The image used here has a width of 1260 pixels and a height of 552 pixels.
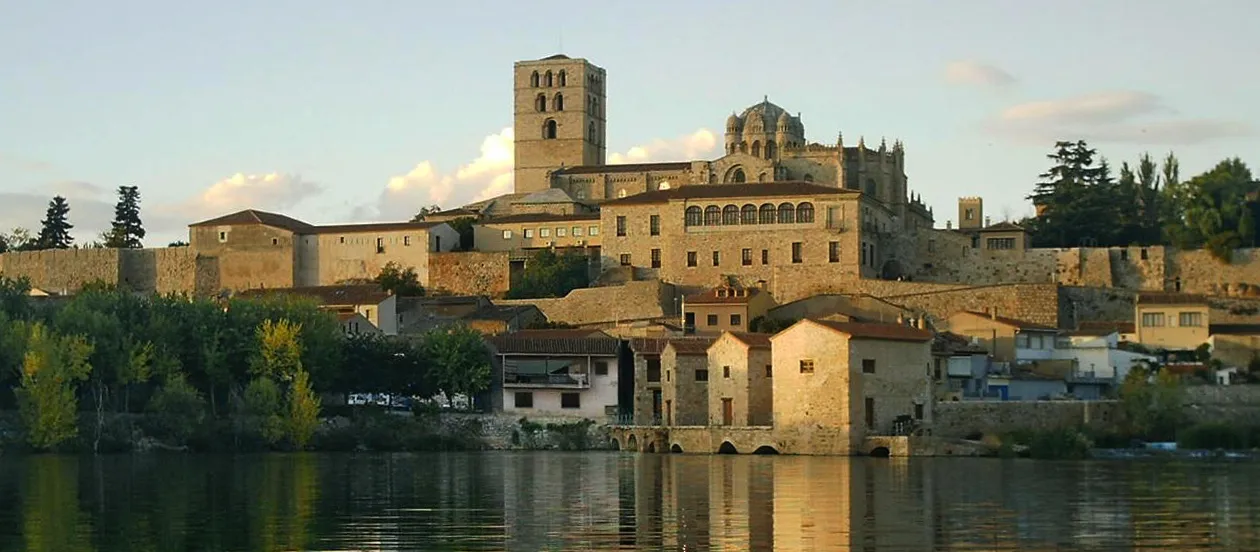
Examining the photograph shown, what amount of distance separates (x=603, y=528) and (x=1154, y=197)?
62104 millimetres

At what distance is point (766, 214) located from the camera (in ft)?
253

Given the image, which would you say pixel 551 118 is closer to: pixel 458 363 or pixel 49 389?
pixel 458 363

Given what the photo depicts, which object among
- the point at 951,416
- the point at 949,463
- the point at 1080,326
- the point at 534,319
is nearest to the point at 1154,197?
the point at 1080,326

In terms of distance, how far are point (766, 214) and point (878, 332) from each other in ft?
88.8

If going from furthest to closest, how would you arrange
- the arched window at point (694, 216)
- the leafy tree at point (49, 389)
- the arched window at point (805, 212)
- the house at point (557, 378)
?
1. the arched window at point (694, 216)
2. the arched window at point (805, 212)
3. the house at point (557, 378)
4. the leafy tree at point (49, 389)

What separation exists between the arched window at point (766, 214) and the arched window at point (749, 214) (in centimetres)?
19

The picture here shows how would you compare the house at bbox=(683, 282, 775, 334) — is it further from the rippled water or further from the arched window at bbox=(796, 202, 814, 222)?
the rippled water

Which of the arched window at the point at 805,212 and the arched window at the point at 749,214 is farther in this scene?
the arched window at the point at 749,214

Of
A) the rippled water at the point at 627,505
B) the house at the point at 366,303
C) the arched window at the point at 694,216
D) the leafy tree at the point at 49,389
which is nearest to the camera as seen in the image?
A: the rippled water at the point at 627,505

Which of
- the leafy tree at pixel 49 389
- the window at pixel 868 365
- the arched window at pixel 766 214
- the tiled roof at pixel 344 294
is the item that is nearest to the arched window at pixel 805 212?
the arched window at pixel 766 214

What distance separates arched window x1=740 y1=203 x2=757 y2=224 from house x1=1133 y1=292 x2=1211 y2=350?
15.5 meters

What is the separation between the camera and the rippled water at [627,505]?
27484 millimetres

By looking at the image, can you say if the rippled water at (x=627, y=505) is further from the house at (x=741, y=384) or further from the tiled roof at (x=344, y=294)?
the tiled roof at (x=344, y=294)

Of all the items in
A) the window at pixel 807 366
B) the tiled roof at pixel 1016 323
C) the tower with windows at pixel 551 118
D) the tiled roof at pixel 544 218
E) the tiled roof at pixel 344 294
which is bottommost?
the window at pixel 807 366
